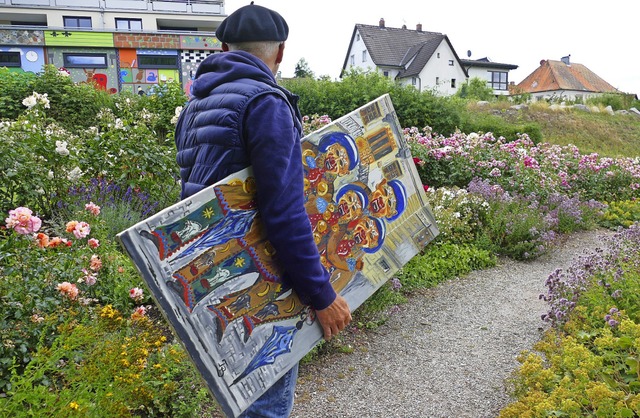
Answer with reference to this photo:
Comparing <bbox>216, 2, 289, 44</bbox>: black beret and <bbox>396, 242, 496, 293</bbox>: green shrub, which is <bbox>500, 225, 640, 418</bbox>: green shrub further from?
<bbox>216, 2, 289, 44</bbox>: black beret

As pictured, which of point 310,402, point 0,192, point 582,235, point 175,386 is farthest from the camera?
point 582,235

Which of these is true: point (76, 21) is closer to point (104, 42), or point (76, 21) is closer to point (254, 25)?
point (104, 42)

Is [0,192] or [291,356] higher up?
[0,192]

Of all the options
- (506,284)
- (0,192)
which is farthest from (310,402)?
(0,192)

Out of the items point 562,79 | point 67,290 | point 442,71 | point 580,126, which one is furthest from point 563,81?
point 67,290

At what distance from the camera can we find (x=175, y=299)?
59.4 inches

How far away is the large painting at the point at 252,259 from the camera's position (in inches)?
59.8

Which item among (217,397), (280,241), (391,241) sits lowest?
(217,397)

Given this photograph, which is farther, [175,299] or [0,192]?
[0,192]

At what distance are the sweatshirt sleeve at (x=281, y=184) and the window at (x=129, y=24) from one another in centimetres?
3850

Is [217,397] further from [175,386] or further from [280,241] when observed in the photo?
[175,386]

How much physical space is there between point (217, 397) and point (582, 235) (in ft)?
23.6

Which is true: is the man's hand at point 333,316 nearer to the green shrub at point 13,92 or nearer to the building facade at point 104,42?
the green shrub at point 13,92

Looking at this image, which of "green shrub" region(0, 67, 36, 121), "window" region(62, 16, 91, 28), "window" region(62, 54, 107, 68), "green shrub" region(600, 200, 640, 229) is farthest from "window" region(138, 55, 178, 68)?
"green shrub" region(600, 200, 640, 229)
